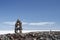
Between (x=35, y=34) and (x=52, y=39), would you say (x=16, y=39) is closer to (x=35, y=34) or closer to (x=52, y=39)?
(x=35, y=34)

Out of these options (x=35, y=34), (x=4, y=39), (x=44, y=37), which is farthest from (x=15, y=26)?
(x=35, y=34)

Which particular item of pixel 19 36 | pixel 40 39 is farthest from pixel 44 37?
pixel 19 36

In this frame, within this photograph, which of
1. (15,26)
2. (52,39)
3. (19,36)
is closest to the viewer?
(15,26)

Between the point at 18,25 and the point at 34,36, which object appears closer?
the point at 18,25

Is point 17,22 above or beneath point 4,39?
above

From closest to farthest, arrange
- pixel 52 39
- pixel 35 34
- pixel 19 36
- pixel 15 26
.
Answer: pixel 15 26, pixel 52 39, pixel 19 36, pixel 35 34

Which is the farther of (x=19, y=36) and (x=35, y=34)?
(x=35, y=34)

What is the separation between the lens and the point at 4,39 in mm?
69062

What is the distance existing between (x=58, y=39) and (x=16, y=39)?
58.0ft

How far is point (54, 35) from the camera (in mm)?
71188

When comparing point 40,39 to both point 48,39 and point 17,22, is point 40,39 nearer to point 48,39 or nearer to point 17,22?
point 48,39

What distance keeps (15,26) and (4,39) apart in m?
7.57

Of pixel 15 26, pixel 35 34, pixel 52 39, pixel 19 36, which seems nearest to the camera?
pixel 15 26

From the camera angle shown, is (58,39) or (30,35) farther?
(30,35)
